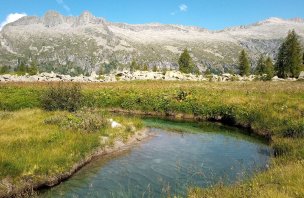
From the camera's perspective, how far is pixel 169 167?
63.5ft

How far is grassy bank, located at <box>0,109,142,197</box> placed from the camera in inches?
634

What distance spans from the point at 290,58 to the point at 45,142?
10216 centimetres

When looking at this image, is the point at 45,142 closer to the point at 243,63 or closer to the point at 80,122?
the point at 80,122

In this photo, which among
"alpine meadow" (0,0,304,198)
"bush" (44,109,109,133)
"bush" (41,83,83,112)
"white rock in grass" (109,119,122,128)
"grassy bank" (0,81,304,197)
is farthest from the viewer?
"bush" (41,83,83,112)

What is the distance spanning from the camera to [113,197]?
46.2 feet

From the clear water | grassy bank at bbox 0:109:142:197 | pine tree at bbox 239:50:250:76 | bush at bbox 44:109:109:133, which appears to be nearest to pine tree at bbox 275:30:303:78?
pine tree at bbox 239:50:250:76

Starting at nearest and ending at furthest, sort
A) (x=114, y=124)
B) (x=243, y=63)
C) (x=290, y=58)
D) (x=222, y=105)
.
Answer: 1. (x=114, y=124)
2. (x=222, y=105)
3. (x=290, y=58)
4. (x=243, y=63)

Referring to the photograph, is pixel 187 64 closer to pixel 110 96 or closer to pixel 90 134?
pixel 110 96

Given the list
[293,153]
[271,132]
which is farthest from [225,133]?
[293,153]

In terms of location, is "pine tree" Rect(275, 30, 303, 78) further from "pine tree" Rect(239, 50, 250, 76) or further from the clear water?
the clear water

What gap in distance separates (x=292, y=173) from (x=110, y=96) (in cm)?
3339

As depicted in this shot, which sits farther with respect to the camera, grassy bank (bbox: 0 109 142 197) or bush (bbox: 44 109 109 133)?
bush (bbox: 44 109 109 133)

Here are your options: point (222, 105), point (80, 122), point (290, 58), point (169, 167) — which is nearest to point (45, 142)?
point (80, 122)

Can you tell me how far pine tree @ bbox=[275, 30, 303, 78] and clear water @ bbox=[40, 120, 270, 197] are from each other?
88.5 metres
